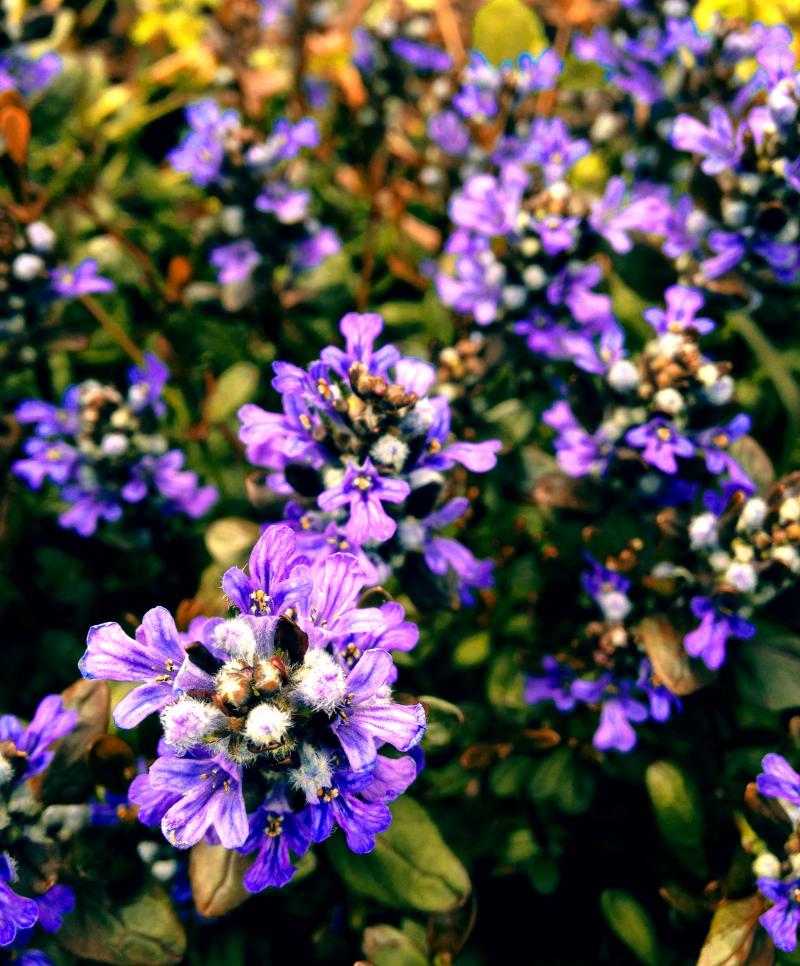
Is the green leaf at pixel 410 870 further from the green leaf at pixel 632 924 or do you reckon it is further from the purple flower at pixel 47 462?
the purple flower at pixel 47 462

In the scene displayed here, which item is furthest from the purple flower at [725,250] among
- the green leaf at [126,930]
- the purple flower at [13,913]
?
the purple flower at [13,913]

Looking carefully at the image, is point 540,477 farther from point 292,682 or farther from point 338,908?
point 338,908

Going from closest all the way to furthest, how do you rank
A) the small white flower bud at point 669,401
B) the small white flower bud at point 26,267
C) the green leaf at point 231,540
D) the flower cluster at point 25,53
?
1. the small white flower bud at point 669,401
2. the green leaf at point 231,540
3. the small white flower bud at point 26,267
4. the flower cluster at point 25,53

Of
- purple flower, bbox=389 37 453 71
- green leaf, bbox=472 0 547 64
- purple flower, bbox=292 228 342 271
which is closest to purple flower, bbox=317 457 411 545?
purple flower, bbox=292 228 342 271

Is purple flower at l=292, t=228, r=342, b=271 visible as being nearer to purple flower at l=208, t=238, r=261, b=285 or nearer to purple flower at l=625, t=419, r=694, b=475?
purple flower at l=208, t=238, r=261, b=285

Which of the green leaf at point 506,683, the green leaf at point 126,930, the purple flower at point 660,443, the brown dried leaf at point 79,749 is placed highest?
the purple flower at point 660,443

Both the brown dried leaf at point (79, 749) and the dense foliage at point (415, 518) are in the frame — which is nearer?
the dense foliage at point (415, 518)

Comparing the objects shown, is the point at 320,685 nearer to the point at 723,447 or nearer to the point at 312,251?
the point at 723,447
